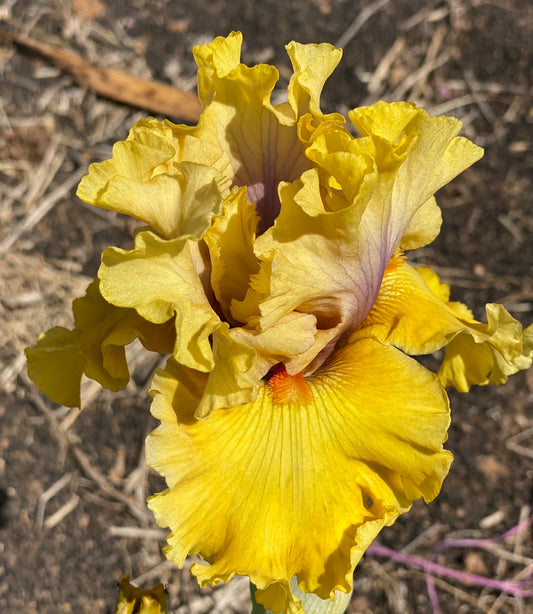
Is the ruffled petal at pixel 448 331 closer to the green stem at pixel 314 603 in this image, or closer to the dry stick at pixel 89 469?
the green stem at pixel 314 603

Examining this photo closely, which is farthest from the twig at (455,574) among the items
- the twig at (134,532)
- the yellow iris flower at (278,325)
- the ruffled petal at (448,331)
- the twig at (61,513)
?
the yellow iris flower at (278,325)

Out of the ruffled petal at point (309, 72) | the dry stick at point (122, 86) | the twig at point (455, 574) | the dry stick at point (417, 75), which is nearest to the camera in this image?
the ruffled petal at point (309, 72)

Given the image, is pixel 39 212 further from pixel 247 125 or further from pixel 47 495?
pixel 247 125

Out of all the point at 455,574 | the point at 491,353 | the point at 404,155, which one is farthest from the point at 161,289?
the point at 455,574

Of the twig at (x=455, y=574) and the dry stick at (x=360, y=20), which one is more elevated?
the dry stick at (x=360, y=20)

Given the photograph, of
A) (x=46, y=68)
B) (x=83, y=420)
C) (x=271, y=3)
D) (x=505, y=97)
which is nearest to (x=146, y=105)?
(x=46, y=68)

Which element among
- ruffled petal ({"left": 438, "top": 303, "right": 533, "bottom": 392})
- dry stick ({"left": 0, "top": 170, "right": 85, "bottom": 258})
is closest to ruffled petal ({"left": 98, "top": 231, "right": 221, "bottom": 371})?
ruffled petal ({"left": 438, "top": 303, "right": 533, "bottom": 392})

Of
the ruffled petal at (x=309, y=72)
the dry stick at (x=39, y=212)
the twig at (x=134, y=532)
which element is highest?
the ruffled petal at (x=309, y=72)
